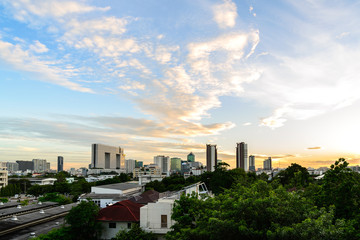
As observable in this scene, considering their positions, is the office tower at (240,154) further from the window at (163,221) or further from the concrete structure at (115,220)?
the window at (163,221)

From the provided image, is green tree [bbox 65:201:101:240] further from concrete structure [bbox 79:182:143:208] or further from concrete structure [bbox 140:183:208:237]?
concrete structure [bbox 79:182:143:208]

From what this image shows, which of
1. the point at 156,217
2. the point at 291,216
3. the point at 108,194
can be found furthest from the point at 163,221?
the point at 108,194

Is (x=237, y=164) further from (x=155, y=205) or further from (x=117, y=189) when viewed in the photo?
(x=155, y=205)

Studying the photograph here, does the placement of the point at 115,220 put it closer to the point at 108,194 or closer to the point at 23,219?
the point at 23,219

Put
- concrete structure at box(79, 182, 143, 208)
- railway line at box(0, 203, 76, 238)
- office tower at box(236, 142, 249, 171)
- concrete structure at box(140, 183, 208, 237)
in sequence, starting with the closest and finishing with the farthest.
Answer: concrete structure at box(140, 183, 208, 237) → railway line at box(0, 203, 76, 238) → concrete structure at box(79, 182, 143, 208) → office tower at box(236, 142, 249, 171)

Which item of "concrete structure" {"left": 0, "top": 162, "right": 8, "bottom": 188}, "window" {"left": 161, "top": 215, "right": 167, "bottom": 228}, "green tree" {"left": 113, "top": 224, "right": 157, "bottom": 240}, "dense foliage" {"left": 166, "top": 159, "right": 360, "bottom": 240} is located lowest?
"concrete structure" {"left": 0, "top": 162, "right": 8, "bottom": 188}

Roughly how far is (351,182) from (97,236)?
20943 mm

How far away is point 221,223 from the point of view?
42.9 ft

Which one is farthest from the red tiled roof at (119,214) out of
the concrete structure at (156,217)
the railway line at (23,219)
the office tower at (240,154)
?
the office tower at (240,154)

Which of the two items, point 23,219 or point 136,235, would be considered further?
point 23,219

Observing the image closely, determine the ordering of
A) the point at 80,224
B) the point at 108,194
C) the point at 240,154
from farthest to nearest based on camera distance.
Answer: the point at 240,154 < the point at 108,194 < the point at 80,224

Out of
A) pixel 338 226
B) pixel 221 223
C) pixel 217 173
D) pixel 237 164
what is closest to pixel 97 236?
pixel 221 223

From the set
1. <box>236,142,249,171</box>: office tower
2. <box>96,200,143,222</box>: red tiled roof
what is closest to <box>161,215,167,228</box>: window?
<box>96,200,143,222</box>: red tiled roof

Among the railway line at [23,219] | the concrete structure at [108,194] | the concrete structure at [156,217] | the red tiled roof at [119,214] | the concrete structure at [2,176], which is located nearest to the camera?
the concrete structure at [156,217]
